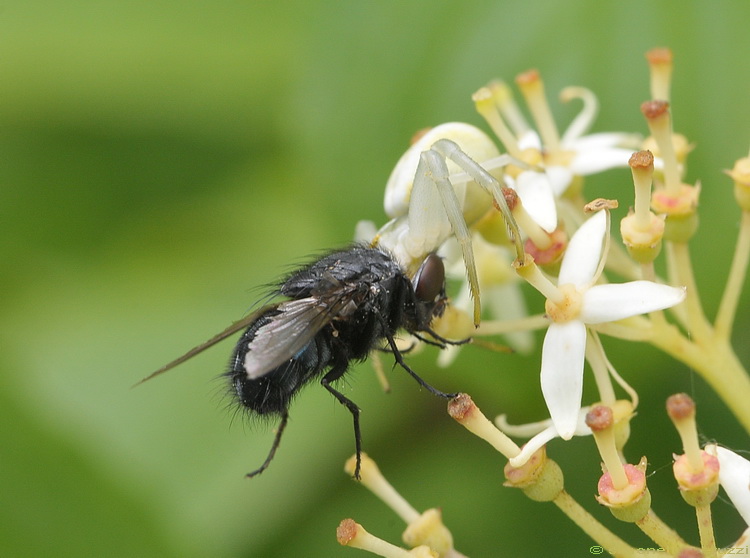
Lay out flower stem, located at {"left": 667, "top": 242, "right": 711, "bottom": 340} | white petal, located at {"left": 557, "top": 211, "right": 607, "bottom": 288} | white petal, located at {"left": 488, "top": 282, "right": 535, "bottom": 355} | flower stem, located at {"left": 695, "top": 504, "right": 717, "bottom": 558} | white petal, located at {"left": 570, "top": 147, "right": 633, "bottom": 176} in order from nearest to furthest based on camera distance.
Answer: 1. flower stem, located at {"left": 695, "top": 504, "right": 717, "bottom": 558}
2. white petal, located at {"left": 557, "top": 211, "right": 607, "bottom": 288}
3. flower stem, located at {"left": 667, "top": 242, "right": 711, "bottom": 340}
4. white petal, located at {"left": 570, "top": 147, "right": 633, "bottom": 176}
5. white petal, located at {"left": 488, "top": 282, "right": 535, "bottom": 355}

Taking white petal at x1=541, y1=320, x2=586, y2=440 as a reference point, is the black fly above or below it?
above

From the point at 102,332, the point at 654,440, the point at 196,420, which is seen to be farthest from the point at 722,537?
the point at 102,332

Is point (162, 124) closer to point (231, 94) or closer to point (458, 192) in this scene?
point (231, 94)

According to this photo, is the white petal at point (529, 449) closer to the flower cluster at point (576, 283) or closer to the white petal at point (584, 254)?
the flower cluster at point (576, 283)

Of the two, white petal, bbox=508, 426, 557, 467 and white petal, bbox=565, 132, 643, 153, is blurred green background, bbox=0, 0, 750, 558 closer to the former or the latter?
white petal, bbox=565, 132, 643, 153

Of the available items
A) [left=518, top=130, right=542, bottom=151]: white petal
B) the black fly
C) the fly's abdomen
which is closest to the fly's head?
the black fly

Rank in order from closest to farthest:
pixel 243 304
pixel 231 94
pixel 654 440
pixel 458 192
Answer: pixel 458 192, pixel 654 440, pixel 243 304, pixel 231 94
